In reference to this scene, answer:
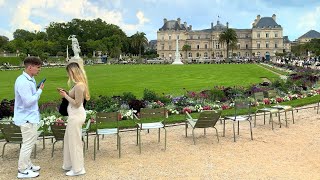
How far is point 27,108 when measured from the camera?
688cm

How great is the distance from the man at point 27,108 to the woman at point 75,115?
514 mm

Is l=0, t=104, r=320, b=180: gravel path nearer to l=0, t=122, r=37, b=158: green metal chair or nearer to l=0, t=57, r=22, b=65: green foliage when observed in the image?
l=0, t=122, r=37, b=158: green metal chair

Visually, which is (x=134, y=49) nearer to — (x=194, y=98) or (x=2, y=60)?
(x=2, y=60)

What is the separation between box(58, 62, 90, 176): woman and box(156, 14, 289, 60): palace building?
129032 mm

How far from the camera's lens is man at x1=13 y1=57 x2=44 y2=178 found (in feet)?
22.1

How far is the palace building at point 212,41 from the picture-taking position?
133750 mm

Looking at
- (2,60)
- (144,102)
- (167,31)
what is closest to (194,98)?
(144,102)

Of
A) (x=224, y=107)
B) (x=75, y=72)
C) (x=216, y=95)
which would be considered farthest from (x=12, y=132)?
(x=216, y=95)

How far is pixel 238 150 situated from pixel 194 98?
673cm

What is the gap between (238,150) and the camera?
8867 millimetres

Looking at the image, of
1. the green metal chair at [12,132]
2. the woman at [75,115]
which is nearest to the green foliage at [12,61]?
the green metal chair at [12,132]

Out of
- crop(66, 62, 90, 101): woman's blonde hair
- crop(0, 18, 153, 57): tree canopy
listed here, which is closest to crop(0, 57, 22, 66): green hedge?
crop(0, 18, 153, 57): tree canopy

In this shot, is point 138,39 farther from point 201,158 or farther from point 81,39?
point 201,158

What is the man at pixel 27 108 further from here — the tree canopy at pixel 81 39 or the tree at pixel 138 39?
the tree at pixel 138 39
